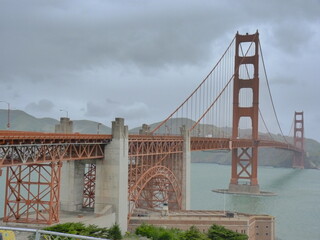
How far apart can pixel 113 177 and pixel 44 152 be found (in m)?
8.83

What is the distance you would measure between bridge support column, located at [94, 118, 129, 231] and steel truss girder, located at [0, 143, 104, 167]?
0.88 metres

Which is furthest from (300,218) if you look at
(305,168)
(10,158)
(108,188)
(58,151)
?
(305,168)

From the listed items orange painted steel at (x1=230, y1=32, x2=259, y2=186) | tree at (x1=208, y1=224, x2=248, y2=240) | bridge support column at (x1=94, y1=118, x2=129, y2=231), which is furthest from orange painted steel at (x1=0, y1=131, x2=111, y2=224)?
orange painted steel at (x1=230, y1=32, x2=259, y2=186)

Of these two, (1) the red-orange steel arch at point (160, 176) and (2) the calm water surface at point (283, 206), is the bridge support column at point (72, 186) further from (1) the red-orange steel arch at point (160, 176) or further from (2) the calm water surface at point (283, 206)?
(2) the calm water surface at point (283, 206)

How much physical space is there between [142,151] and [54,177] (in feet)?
42.8

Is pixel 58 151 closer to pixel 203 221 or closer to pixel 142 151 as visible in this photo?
pixel 142 151

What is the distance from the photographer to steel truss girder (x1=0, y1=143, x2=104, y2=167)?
22.8 meters

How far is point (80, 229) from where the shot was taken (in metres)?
24.7

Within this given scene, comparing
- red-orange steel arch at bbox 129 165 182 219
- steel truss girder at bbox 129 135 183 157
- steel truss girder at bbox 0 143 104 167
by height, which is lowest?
red-orange steel arch at bbox 129 165 182 219

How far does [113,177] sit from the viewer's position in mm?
33344

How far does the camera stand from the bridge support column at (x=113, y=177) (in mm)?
33156

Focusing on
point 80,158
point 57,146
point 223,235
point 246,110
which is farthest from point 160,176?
point 246,110

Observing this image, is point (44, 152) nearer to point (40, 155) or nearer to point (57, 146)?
point (40, 155)

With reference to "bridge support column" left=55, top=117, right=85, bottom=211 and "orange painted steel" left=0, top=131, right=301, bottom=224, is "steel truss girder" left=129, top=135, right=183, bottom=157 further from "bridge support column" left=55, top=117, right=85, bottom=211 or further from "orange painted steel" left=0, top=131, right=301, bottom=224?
"bridge support column" left=55, top=117, right=85, bottom=211
